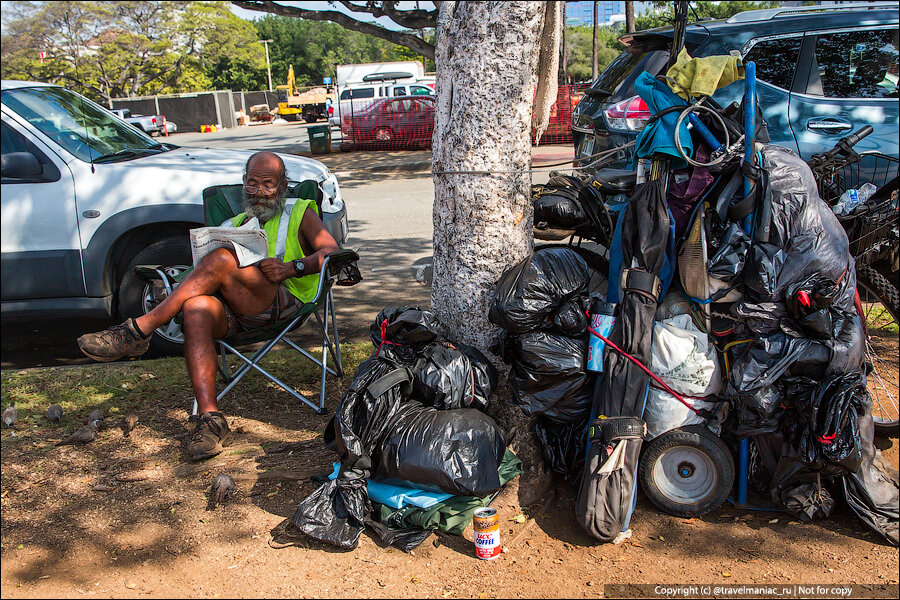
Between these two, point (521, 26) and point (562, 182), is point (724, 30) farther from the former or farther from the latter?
point (521, 26)

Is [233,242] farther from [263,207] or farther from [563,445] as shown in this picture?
[563,445]

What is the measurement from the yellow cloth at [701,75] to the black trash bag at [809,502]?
5.35 feet

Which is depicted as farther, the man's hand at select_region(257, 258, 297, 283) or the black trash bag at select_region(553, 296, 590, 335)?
the man's hand at select_region(257, 258, 297, 283)

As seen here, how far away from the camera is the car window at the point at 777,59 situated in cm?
533

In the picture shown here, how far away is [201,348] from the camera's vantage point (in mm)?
3543

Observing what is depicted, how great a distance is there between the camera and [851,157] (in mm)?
3629

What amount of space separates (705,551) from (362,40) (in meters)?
75.6

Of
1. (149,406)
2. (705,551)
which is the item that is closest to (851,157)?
(705,551)

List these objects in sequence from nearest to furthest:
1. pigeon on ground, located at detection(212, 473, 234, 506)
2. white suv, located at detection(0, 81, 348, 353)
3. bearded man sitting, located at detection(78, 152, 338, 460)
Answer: pigeon on ground, located at detection(212, 473, 234, 506)
bearded man sitting, located at detection(78, 152, 338, 460)
white suv, located at detection(0, 81, 348, 353)

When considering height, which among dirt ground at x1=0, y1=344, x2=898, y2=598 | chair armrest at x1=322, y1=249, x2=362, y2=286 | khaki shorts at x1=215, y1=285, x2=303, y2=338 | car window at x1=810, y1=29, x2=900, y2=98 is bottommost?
dirt ground at x1=0, y1=344, x2=898, y2=598

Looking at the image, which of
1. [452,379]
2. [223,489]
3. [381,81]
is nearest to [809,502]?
[452,379]

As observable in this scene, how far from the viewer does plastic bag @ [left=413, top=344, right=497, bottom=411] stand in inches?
118

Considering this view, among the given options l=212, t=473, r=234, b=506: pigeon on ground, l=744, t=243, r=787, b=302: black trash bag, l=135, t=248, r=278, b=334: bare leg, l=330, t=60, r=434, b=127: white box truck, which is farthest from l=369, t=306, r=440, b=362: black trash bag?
l=330, t=60, r=434, b=127: white box truck

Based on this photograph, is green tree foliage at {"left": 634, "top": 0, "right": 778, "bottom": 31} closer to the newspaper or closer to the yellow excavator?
the newspaper
